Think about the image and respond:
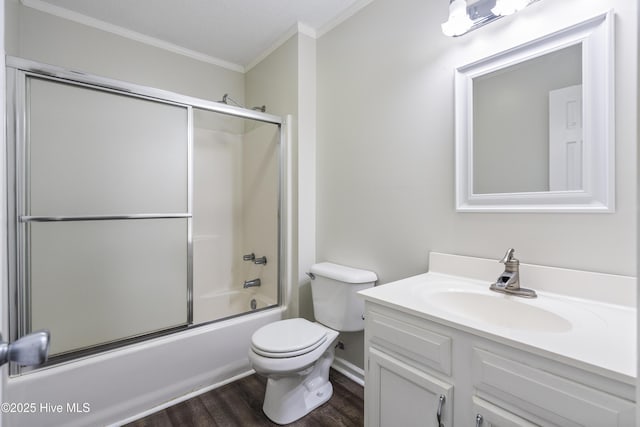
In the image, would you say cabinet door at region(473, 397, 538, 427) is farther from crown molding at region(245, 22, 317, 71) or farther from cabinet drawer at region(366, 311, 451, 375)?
crown molding at region(245, 22, 317, 71)

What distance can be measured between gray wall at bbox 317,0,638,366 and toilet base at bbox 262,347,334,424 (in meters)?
0.37

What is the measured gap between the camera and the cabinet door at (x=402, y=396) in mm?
955

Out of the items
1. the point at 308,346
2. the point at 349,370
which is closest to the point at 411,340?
the point at 308,346

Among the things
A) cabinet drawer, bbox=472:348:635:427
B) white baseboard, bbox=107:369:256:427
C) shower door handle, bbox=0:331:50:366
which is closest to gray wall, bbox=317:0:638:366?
cabinet drawer, bbox=472:348:635:427

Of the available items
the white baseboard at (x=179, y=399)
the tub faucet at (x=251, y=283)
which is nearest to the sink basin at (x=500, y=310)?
the white baseboard at (x=179, y=399)

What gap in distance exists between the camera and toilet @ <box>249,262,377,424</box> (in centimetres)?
148

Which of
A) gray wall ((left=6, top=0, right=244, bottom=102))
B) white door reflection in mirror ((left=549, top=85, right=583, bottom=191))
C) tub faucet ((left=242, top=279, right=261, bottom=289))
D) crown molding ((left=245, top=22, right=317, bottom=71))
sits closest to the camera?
white door reflection in mirror ((left=549, top=85, right=583, bottom=191))

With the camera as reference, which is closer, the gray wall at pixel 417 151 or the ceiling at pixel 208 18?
the gray wall at pixel 417 151

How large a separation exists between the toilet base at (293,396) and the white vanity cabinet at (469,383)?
52 cm

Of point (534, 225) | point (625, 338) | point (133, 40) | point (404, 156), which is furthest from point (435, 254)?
point (133, 40)

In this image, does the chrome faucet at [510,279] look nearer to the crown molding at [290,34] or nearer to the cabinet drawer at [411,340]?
the cabinet drawer at [411,340]

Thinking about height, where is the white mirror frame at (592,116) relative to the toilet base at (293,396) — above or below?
above

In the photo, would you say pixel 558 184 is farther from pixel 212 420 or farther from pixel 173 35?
pixel 173 35

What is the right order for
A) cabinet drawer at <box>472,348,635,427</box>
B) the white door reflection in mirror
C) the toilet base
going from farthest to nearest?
the toilet base < the white door reflection in mirror < cabinet drawer at <box>472,348,635,427</box>
